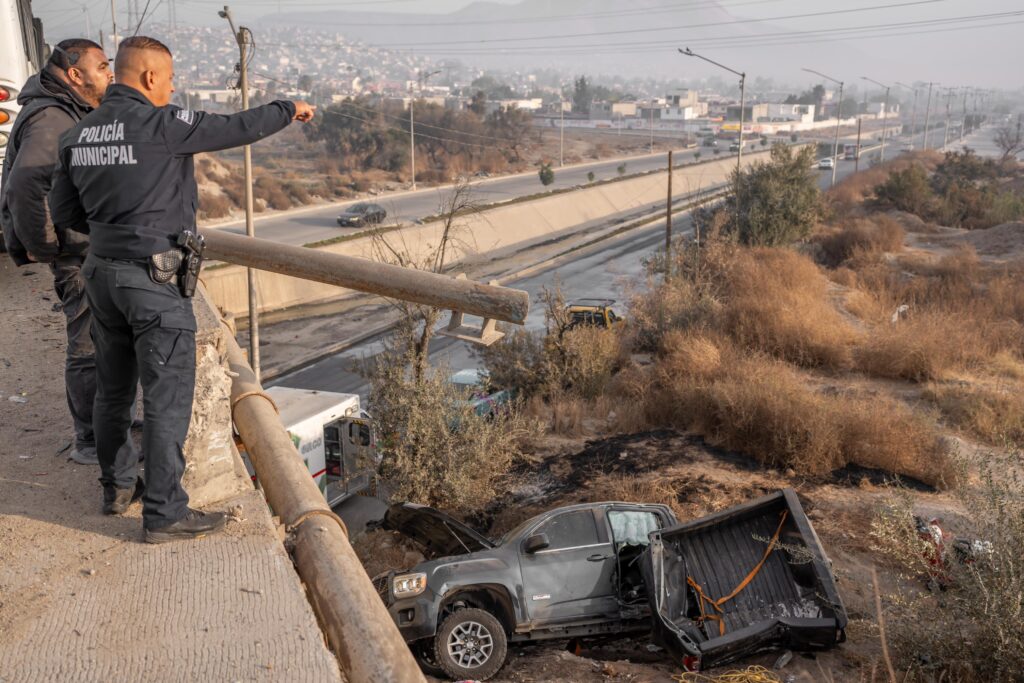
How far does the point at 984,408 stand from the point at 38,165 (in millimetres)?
15818

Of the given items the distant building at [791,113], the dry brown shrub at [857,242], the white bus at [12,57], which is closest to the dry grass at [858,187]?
the dry brown shrub at [857,242]

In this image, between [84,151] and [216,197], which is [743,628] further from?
[216,197]

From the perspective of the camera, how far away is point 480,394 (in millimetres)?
18344

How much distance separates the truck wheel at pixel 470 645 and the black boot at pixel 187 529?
5.06 meters

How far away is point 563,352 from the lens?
65.1 ft

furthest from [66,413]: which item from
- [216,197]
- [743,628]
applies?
[216,197]

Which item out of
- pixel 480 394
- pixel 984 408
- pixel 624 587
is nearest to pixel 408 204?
pixel 480 394

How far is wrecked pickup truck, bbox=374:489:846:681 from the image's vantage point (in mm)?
8445

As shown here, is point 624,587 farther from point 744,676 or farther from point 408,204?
point 408,204

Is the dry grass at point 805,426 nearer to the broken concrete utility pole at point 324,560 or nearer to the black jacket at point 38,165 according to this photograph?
the broken concrete utility pole at point 324,560

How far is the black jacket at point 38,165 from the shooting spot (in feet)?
15.9

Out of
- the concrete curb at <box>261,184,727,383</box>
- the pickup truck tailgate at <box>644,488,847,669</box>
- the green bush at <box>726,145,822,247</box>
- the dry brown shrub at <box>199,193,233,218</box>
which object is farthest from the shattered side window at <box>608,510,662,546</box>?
the dry brown shrub at <box>199,193,233,218</box>

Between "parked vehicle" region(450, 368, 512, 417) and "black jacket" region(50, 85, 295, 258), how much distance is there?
11042 millimetres

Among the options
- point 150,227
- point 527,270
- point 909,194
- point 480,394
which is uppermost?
point 150,227
